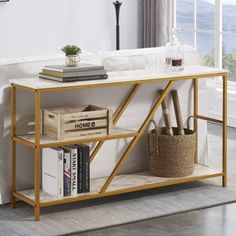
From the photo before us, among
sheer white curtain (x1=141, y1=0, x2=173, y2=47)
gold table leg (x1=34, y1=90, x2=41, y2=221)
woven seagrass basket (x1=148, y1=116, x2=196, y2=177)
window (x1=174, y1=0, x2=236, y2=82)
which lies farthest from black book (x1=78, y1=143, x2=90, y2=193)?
sheer white curtain (x1=141, y1=0, x2=173, y2=47)

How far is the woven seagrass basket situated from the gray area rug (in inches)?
Result: 5.2

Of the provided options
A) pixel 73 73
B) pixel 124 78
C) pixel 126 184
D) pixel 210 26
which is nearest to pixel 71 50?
pixel 73 73

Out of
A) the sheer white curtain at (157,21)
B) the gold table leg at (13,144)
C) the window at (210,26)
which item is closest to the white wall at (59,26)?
the sheer white curtain at (157,21)

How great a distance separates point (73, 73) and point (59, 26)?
10.9ft

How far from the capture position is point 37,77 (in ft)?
14.3

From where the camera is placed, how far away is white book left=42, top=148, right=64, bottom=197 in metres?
4.16

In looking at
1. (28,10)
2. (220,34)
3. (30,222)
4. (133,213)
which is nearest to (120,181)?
(133,213)

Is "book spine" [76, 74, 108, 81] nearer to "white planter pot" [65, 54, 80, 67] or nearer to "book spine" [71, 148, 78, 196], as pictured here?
"white planter pot" [65, 54, 80, 67]

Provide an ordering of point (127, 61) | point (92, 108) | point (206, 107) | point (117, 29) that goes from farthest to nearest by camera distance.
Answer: point (117, 29), point (206, 107), point (127, 61), point (92, 108)

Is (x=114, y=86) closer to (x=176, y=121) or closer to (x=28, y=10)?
(x=176, y=121)

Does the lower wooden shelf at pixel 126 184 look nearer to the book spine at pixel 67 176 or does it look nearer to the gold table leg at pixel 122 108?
the book spine at pixel 67 176

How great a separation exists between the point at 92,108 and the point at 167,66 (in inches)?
21.3

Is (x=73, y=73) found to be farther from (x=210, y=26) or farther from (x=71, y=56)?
(x=210, y=26)

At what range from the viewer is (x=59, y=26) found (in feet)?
24.3
